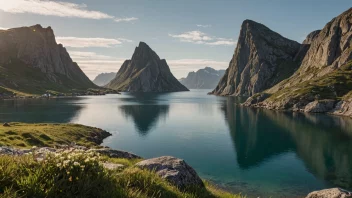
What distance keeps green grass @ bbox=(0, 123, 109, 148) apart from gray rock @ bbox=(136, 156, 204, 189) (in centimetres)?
4553

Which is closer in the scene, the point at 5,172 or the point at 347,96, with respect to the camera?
the point at 5,172

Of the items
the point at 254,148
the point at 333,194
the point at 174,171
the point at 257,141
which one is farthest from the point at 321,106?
the point at 174,171

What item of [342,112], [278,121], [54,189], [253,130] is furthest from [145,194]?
[342,112]

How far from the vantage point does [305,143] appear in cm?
8938

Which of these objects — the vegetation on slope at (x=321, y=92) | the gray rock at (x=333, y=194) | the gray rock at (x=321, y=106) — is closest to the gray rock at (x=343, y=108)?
the gray rock at (x=321, y=106)

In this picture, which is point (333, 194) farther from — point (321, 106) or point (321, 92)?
point (321, 92)

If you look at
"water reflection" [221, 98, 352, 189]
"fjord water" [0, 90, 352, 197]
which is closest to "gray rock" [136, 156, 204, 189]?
"fjord water" [0, 90, 352, 197]

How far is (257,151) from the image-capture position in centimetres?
8156

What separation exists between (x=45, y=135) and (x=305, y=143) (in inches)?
3124

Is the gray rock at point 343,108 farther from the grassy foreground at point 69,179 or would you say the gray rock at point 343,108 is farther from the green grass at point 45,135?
the grassy foreground at point 69,179

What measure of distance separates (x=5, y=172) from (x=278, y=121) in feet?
451

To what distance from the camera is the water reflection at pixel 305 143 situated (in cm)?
6309

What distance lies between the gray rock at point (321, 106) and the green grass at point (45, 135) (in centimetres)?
12721

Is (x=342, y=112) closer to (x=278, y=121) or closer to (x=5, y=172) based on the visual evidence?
(x=278, y=121)
